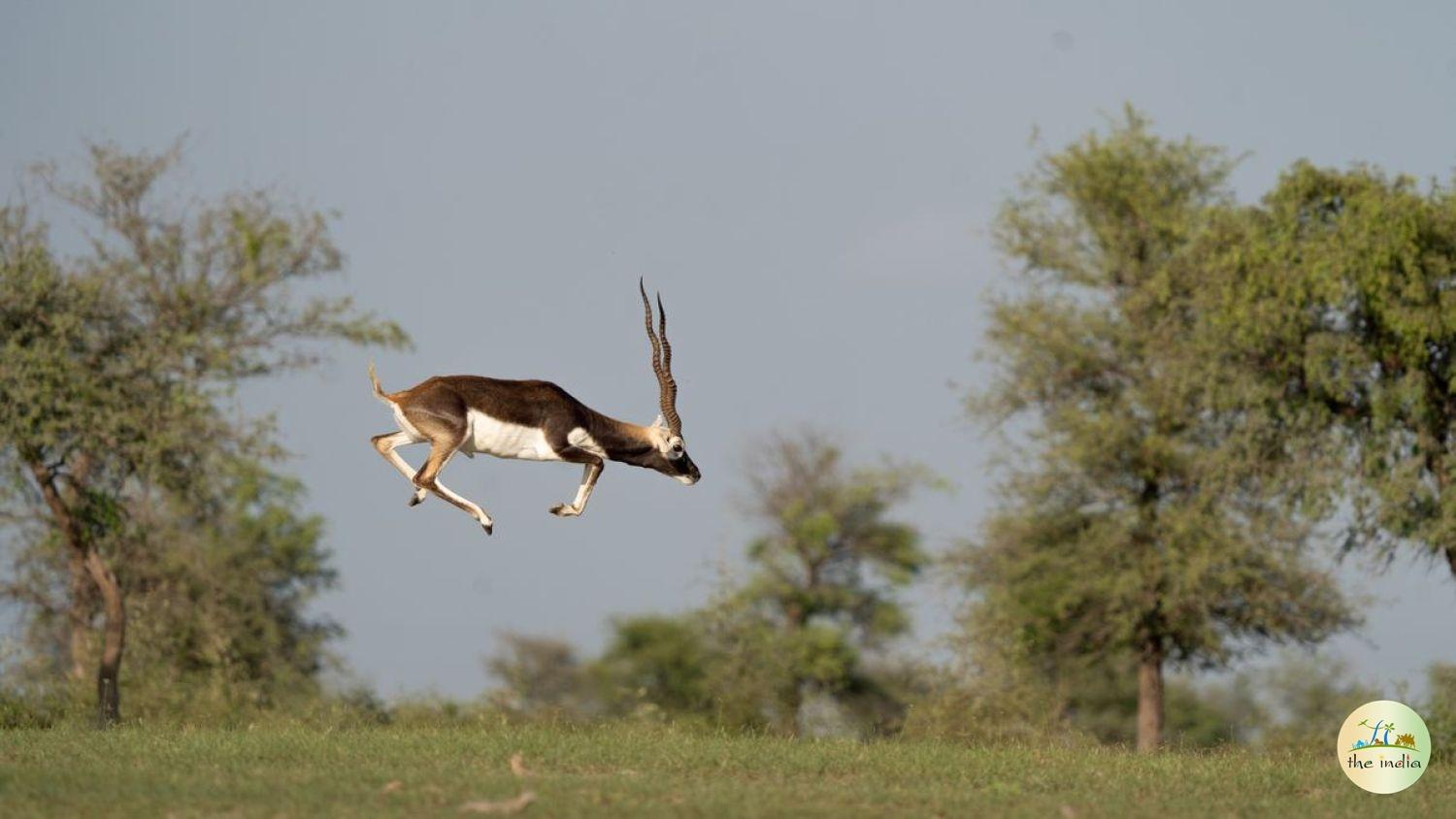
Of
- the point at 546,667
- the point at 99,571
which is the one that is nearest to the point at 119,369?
the point at 99,571

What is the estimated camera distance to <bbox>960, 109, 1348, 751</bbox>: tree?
93.6 ft

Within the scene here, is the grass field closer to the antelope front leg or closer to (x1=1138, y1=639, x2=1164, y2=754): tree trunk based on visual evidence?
the antelope front leg

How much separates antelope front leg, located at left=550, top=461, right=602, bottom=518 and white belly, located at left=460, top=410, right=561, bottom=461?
225mm

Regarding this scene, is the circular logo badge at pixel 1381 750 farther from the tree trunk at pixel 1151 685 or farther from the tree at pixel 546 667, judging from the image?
the tree at pixel 546 667

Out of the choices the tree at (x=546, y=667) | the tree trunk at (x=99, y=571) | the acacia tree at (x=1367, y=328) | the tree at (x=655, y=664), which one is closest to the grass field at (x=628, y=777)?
the tree trunk at (x=99, y=571)

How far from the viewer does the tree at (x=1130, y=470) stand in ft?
93.6

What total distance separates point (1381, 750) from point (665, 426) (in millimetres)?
7275

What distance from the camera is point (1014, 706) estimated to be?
2880 centimetres

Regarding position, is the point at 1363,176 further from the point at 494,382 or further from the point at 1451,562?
the point at 494,382

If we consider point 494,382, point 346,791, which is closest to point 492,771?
point 346,791

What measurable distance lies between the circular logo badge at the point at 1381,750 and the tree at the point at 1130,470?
11.4 metres

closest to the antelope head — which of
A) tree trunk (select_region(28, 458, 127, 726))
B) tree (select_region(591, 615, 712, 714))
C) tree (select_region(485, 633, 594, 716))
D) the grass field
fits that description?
the grass field

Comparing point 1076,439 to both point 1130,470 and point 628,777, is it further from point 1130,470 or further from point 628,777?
point 628,777

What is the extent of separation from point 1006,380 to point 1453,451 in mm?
8265
